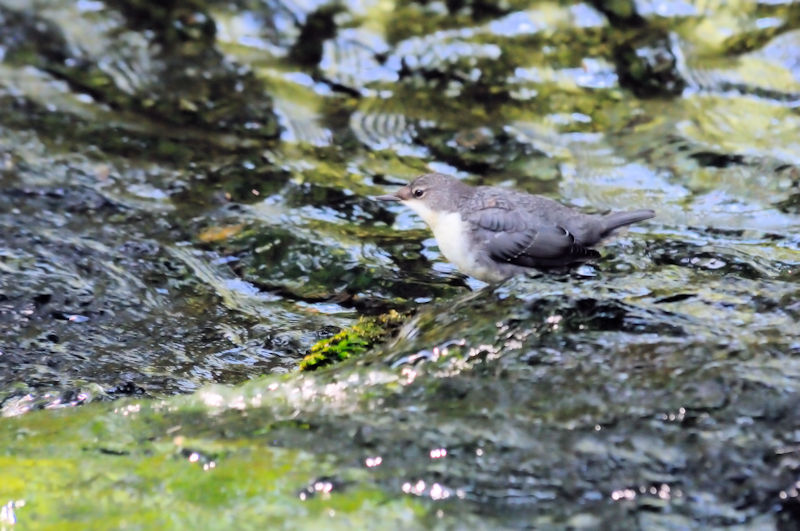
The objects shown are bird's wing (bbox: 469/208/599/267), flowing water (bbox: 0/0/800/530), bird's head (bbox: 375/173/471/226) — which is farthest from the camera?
bird's head (bbox: 375/173/471/226)

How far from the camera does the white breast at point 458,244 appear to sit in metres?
4.99

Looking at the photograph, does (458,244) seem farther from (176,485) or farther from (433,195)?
→ (176,485)

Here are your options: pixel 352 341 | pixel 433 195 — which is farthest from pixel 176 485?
pixel 433 195

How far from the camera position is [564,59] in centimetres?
866

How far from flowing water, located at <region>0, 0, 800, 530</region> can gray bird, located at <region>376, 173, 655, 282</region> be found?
258mm

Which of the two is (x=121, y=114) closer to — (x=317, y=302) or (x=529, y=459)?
(x=317, y=302)

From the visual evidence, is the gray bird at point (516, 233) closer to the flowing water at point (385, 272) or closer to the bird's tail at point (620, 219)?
the bird's tail at point (620, 219)

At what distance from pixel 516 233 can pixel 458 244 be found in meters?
0.32

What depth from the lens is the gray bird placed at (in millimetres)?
4902

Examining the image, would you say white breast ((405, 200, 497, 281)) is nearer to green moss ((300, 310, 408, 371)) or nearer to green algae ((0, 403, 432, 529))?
green moss ((300, 310, 408, 371))

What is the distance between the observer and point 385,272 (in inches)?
235

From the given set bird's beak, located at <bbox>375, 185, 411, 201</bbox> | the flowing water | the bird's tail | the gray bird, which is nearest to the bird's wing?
the gray bird

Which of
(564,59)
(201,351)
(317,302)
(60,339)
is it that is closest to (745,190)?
(564,59)

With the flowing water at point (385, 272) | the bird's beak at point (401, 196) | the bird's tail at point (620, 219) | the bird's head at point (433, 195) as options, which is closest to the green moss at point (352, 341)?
the flowing water at point (385, 272)
